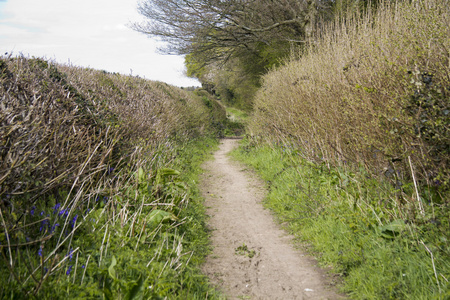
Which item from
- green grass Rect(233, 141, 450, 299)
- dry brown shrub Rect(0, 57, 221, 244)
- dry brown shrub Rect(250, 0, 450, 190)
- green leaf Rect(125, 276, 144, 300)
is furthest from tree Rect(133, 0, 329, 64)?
green leaf Rect(125, 276, 144, 300)

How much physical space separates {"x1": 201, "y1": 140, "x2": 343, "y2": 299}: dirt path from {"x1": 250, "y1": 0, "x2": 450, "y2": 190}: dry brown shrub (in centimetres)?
180

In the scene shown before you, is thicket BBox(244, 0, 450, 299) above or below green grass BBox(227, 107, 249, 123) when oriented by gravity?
above

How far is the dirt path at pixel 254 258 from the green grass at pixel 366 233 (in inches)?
10.9

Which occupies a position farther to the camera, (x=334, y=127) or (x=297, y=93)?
(x=297, y=93)

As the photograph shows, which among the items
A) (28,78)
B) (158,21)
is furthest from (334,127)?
(158,21)

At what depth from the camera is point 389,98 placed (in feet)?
17.6

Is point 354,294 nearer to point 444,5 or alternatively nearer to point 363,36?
point 444,5

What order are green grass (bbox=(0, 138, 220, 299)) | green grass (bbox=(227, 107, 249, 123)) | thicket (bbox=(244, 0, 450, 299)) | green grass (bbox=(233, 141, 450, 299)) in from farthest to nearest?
green grass (bbox=(227, 107, 249, 123)), thicket (bbox=(244, 0, 450, 299)), green grass (bbox=(233, 141, 450, 299)), green grass (bbox=(0, 138, 220, 299))

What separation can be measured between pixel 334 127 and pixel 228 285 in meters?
4.00

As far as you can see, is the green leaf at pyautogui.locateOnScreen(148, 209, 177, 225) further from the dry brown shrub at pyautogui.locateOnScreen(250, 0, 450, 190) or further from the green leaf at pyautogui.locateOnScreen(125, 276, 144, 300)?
the dry brown shrub at pyautogui.locateOnScreen(250, 0, 450, 190)

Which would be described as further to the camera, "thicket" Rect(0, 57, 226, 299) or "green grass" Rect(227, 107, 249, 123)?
"green grass" Rect(227, 107, 249, 123)

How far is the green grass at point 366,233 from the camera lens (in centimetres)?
365

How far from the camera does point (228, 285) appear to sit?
14.0 feet

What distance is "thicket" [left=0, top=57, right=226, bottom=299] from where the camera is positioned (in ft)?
10.2
